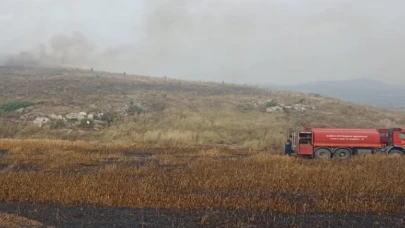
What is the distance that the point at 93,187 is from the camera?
1225cm

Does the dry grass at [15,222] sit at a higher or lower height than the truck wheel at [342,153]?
higher

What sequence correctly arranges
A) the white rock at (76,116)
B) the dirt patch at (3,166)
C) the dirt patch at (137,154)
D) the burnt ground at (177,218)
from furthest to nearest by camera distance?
the white rock at (76,116)
the dirt patch at (137,154)
the dirt patch at (3,166)
the burnt ground at (177,218)

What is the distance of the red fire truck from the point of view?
22078 millimetres

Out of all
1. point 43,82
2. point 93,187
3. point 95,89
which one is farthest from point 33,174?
point 43,82

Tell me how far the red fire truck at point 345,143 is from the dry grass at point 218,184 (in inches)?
112

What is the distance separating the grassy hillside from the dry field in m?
9.83

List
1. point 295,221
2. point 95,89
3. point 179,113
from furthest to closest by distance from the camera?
1. point 95,89
2. point 179,113
3. point 295,221

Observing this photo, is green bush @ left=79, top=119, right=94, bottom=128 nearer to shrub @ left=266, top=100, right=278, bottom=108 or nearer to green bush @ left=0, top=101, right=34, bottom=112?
green bush @ left=0, top=101, right=34, bottom=112

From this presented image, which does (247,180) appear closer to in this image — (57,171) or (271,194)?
(271,194)

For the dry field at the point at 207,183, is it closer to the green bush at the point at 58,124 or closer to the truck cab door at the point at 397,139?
the truck cab door at the point at 397,139

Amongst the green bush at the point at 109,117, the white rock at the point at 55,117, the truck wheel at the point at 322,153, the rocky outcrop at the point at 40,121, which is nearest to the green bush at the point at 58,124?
the rocky outcrop at the point at 40,121

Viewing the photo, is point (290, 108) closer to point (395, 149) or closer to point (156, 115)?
point (156, 115)

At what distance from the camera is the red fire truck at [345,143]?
22.1m

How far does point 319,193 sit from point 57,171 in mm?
8703
